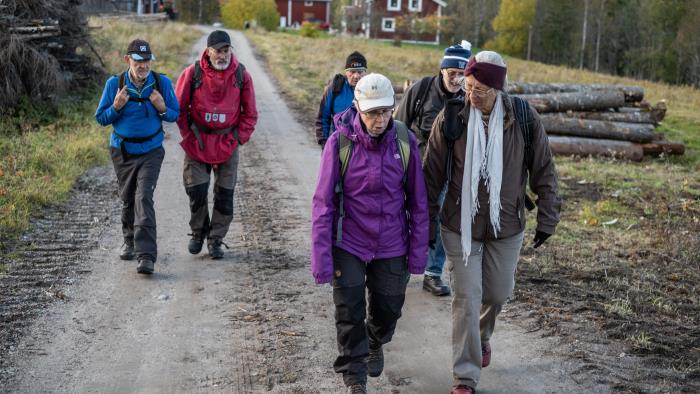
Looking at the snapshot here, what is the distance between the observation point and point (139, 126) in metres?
7.37

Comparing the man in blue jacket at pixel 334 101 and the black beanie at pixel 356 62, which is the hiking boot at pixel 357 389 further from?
the black beanie at pixel 356 62

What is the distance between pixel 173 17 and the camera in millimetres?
68312

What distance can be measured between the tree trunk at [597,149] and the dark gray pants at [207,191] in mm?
8345

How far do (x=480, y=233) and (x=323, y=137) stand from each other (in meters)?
3.32

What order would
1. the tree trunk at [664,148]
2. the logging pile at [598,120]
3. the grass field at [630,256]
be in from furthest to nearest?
the tree trunk at [664,148]
the logging pile at [598,120]
the grass field at [630,256]

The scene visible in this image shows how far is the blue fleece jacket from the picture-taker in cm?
729

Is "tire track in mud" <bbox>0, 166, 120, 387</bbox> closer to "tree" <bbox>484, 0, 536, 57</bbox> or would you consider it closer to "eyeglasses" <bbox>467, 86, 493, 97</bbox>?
"eyeglasses" <bbox>467, 86, 493, 97</bbox>

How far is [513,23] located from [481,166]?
79.6 meters

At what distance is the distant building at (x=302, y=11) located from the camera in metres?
88.3

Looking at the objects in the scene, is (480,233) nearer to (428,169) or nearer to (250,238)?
(428,169)

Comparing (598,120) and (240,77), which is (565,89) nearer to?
(598,120)

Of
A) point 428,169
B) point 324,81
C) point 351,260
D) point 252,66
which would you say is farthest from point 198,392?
point 252,66

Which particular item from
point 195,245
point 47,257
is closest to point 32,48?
point 47,257

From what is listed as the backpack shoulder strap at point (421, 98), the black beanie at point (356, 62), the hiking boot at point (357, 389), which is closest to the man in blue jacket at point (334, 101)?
the black beanie at point (356, 62)
